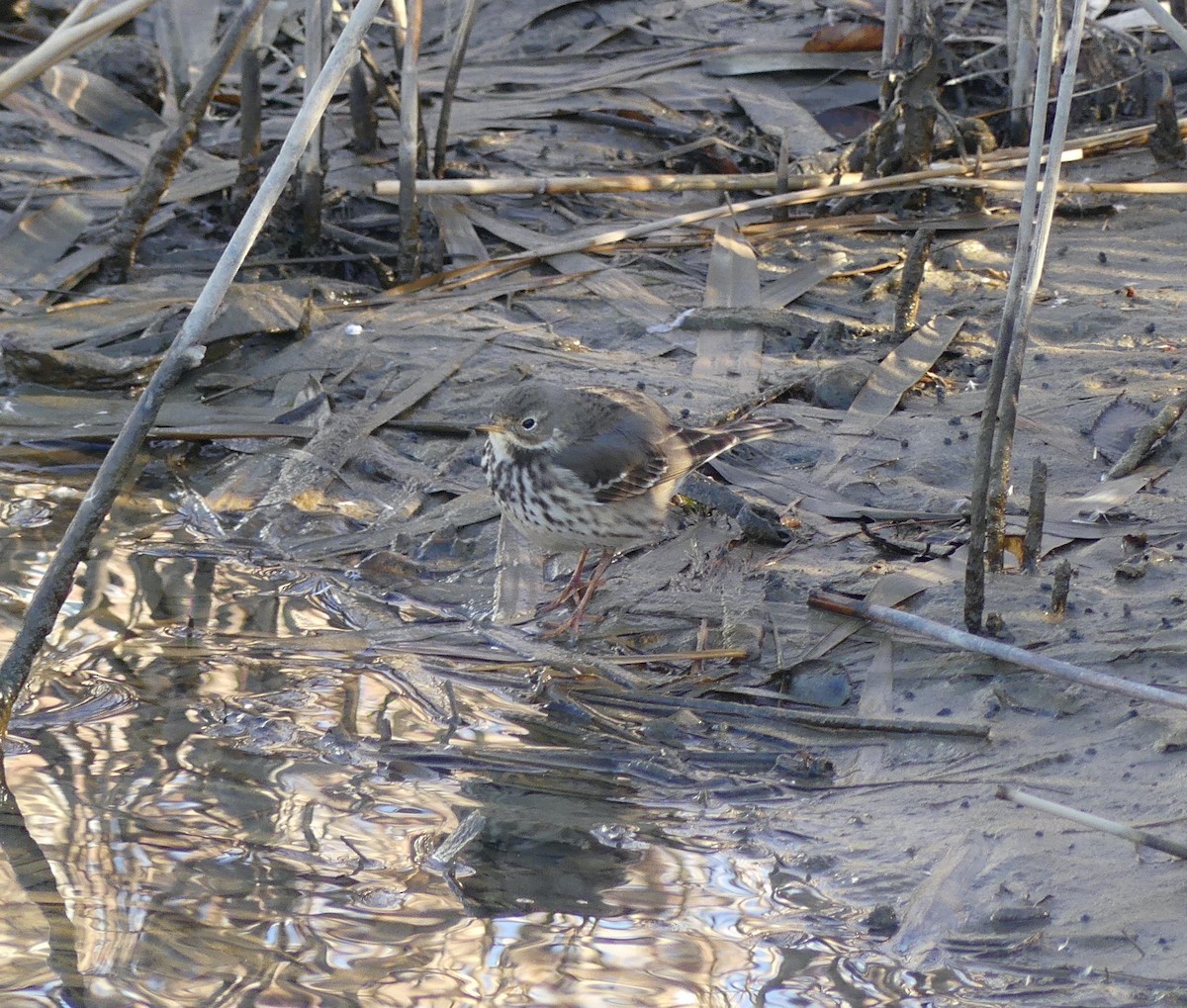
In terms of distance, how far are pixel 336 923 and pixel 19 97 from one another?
750cm

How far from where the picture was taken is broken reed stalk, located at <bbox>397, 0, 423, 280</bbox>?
7.05 m

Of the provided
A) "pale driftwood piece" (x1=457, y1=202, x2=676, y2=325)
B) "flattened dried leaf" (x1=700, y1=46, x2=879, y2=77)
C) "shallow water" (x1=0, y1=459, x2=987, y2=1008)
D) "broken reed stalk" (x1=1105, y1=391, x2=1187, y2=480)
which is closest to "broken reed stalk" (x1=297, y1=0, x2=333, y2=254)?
"pale driftwood piece" (x1=457, y1=202, x2=676, y2=325)

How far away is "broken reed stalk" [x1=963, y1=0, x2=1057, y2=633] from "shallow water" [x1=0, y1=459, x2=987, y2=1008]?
3.14 ft

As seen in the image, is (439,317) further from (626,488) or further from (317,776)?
(317,776)

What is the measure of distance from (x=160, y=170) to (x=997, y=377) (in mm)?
4738

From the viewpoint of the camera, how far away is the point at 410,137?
7.14 meters

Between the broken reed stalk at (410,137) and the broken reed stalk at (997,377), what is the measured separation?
11.4 feet

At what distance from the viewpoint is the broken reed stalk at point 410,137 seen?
7.05 meters

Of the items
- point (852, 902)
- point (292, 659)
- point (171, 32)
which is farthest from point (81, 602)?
point (171, 32)

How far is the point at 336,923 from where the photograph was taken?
3.65m

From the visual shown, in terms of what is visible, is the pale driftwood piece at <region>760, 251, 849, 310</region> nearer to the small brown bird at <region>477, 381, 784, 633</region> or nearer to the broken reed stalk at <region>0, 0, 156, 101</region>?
the small brown bird at <region>477, 381, 784, 633</region>

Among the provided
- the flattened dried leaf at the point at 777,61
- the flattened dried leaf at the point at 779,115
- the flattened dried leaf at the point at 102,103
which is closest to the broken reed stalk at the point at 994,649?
the flattened dried leaf at the point at 779,115

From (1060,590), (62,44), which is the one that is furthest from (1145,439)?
(62,44)

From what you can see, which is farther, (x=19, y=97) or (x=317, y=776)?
(x=19, y=97)
